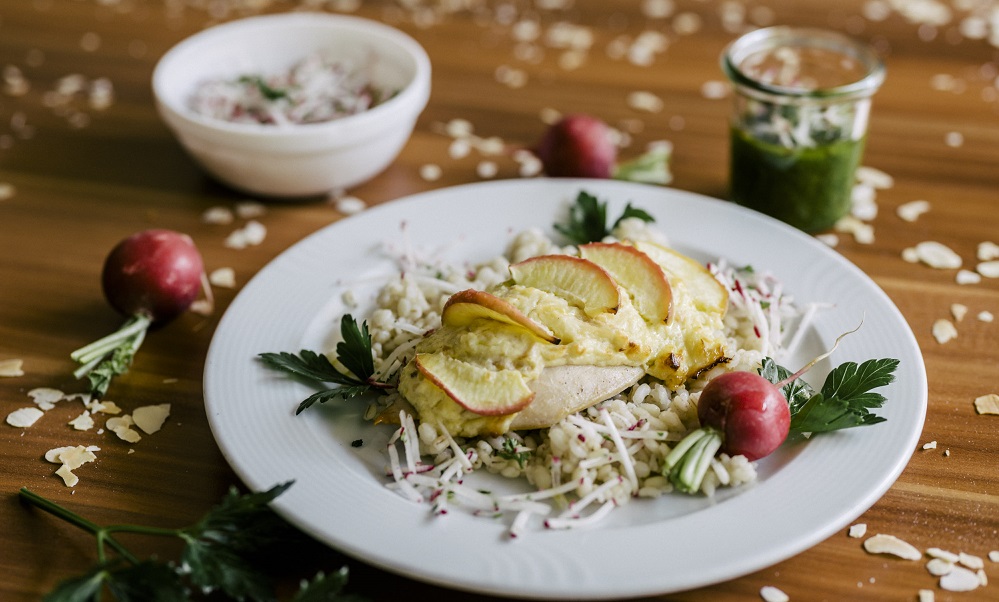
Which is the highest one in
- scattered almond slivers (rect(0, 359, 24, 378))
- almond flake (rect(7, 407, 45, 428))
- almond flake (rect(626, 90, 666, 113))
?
almond flake (rect(626, 90, 666, 113))

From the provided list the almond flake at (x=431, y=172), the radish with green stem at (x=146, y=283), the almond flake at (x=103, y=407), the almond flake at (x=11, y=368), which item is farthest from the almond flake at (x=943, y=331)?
the almond flake at (x=11, y=368)

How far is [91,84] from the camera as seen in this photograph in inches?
162

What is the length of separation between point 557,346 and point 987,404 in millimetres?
1159

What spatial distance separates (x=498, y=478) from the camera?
209cm

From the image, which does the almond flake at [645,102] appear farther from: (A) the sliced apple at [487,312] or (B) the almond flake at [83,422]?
Result: (B) the almond flake at [83,422]

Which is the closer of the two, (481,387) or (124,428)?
(481,387)

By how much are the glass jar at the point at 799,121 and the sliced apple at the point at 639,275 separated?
0.91m

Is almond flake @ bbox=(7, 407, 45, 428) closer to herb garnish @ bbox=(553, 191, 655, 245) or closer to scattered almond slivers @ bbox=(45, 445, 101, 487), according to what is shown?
scattered almond slivers @ bbox=(45, 445, 101, 487)

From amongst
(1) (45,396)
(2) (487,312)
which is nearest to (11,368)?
(1) (45,396)

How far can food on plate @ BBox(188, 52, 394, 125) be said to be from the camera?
3.29m

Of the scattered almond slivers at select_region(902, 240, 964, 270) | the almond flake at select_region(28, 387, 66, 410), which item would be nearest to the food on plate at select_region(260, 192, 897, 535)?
the almond flake at select_region(28, 387, 66, 410)

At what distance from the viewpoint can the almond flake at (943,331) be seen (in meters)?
2.61

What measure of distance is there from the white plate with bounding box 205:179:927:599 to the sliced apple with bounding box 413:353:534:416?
0.78 ft

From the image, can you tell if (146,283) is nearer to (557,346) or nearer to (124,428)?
(124,428)
